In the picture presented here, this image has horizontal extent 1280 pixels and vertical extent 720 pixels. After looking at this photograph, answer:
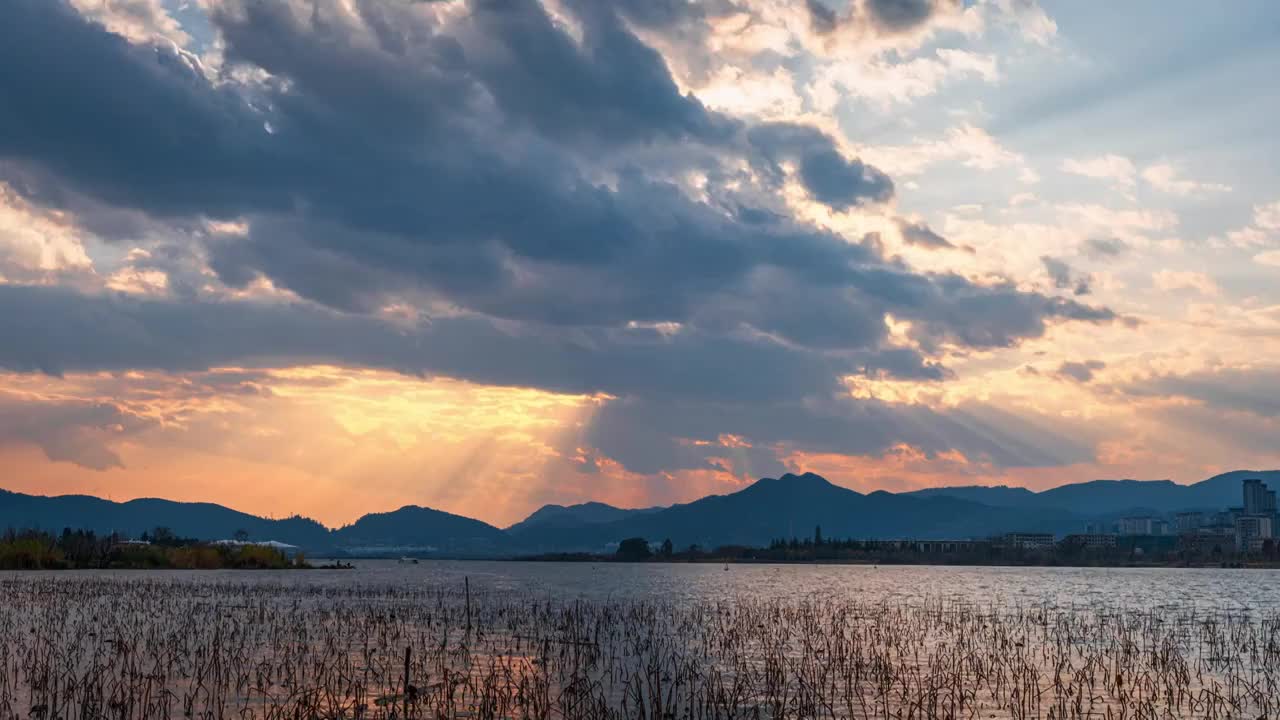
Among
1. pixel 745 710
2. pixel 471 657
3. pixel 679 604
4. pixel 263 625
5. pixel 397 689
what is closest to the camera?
pixel 745 710

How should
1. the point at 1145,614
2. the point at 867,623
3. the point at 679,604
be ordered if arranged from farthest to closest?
the point at 679,604, the point at 1145,614, the point at 867,623

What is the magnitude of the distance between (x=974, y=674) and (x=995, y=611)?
1794 inches

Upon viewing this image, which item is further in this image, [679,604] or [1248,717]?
[679,604]

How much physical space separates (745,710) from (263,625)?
34.8 meters

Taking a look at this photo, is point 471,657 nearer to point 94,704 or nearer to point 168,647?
point 168,647

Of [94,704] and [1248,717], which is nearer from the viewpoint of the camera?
[94,704]

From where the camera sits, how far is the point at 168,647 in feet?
142

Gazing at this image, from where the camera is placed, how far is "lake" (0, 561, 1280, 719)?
30.8 meters

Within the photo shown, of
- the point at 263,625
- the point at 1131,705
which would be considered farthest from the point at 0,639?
the point at 1131,705

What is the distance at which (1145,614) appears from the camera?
3214 inches

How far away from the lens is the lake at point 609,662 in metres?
30.8

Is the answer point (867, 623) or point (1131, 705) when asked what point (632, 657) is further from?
point (867, 623)

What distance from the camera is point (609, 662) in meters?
42.3

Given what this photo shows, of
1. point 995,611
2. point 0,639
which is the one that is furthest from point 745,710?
point 995,611
